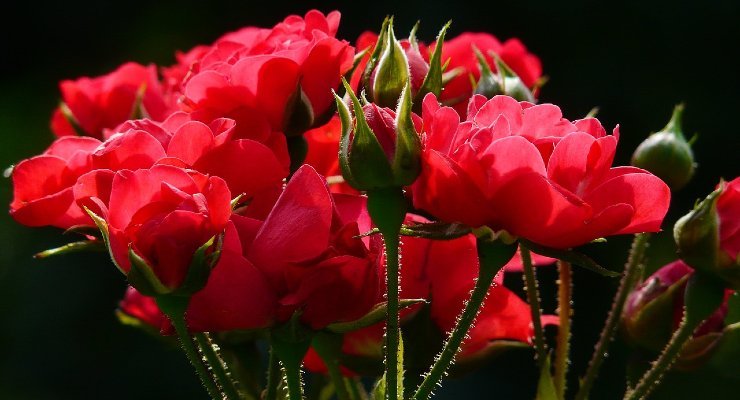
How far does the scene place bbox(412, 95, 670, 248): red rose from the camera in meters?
0.45

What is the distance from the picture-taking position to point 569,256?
47cm

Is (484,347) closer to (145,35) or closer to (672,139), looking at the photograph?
(672,139)

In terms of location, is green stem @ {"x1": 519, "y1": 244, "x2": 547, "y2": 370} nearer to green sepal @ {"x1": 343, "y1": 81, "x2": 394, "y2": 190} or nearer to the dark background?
green sepal @ {"x1": 343, "y1": 81, "x2": 394, "y2": 190}

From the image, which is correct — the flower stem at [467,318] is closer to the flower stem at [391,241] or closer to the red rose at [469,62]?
the flower stem at [391,241]

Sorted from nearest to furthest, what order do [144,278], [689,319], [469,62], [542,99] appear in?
[144,278]
[689,319]
[469,62]
[542,99]

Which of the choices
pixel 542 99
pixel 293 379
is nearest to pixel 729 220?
pixel 293 379

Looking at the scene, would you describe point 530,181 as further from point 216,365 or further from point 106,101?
point 106,101

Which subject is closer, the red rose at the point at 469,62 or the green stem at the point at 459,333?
the green stem at the point at 459,333

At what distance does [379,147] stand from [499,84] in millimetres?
169

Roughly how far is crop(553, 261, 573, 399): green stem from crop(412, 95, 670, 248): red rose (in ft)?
0.36

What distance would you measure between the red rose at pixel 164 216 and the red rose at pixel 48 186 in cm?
6

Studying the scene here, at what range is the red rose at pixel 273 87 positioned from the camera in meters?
0.53

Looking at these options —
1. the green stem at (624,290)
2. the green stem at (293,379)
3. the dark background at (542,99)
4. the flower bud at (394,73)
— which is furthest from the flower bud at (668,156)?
the dark background at (542,99)

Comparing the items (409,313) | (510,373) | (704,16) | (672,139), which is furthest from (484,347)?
(704,16)
